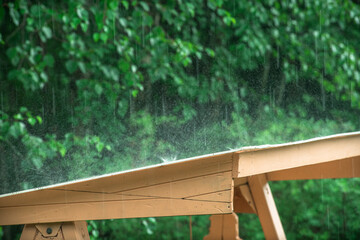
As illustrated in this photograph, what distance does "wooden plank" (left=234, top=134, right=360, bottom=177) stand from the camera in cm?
138

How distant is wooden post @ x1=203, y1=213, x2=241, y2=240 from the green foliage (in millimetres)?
1076

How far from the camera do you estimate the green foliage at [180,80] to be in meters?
3.67

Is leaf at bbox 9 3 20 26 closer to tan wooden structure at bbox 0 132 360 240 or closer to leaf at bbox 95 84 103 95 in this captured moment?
leaf at bbox 95 84 103 95

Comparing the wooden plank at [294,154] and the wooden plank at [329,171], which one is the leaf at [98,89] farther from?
the wooden plank at [294,154]

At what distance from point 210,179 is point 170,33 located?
3.58m

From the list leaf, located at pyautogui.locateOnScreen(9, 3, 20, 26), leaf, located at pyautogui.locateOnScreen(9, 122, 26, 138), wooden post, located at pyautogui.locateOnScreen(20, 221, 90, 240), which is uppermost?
leaf, located at pyautogui.locateOnScreen(9, 3, 20, 26)

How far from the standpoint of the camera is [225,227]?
244 centimetres

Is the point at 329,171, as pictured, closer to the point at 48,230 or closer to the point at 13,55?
the point at 48,230

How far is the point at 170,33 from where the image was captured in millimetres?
4742

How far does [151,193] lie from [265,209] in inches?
42.5

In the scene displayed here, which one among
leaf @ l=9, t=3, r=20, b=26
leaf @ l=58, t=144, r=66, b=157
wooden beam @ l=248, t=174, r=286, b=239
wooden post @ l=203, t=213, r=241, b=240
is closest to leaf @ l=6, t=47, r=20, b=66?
leaf @ l=9, t=3, r=20, b=26

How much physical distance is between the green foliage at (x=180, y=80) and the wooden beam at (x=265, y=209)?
3.68 feet

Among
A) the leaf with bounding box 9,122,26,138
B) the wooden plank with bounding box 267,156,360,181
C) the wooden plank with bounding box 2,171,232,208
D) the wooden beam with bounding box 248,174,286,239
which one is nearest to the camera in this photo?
the wooden plank with bounding box 2,171,232,208

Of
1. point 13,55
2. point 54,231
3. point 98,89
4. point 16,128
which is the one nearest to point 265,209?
point 54,231
